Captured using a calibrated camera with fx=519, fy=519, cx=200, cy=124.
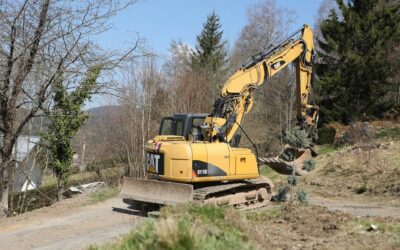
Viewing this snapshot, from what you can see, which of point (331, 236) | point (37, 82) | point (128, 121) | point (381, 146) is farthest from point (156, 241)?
point (128, 121)

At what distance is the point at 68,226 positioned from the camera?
1105 cm

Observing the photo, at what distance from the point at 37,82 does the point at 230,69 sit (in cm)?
2631

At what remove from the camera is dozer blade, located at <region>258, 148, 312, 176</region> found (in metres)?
12.6

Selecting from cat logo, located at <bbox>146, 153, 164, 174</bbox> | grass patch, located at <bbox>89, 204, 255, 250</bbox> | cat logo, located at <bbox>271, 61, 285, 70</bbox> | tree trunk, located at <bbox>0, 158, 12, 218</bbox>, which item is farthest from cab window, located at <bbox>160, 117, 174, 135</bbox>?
grass patch, located at <bbox>89, 204, 255, 250</bbox>

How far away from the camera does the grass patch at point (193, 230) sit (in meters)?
4.26

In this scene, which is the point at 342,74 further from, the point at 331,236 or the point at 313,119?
the point at 331,236

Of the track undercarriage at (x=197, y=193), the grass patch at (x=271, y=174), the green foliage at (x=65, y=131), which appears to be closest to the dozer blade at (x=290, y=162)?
the track undercarriage at (x=197, y=193)

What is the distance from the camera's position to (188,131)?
12.1 meters

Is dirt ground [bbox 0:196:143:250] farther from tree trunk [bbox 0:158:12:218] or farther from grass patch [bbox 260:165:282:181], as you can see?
grass patch [bbox 260:165:282:181]

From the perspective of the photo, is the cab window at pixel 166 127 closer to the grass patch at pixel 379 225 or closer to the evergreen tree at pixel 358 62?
the grass patch at pixel 379 225

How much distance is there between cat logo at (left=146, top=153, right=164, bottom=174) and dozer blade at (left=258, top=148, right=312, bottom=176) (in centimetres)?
271

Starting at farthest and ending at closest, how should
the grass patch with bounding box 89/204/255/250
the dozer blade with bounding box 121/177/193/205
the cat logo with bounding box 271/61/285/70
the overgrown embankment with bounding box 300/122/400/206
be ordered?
the overgrown embankment with bounding box 300/122/400/206
the cat logo with bounding box 271/61/285/70
the dozer blade with bounding box 121/177/193/205
the grass patch with bounding box 89/204/255/250

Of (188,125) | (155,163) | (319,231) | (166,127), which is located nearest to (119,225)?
(155,163)

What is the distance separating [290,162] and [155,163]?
3.37m
